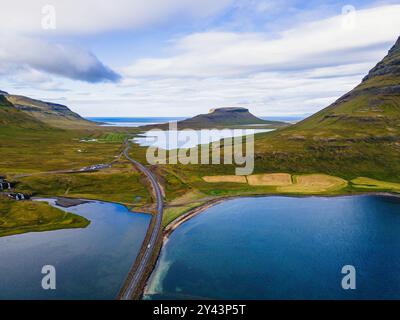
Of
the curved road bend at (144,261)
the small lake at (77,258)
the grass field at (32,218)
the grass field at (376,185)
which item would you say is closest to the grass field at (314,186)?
the grass field at (376,185)

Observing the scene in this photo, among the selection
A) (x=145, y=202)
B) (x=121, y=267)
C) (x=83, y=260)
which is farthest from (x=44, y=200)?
(x=121, y=267)

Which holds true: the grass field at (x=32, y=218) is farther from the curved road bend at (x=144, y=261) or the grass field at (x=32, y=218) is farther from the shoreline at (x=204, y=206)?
the shoreline at (x=204, y=206)

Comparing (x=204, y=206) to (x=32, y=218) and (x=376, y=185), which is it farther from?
(x=376, y=185)
